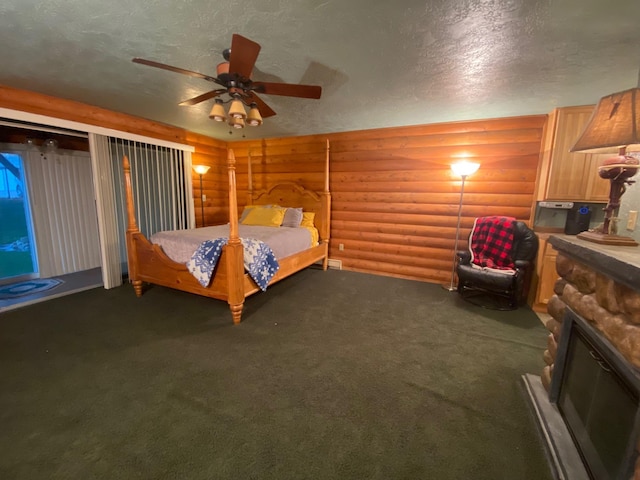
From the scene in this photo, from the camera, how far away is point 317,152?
4.44 m

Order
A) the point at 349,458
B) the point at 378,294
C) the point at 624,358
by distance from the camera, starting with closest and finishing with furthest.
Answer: the point at 624,358 → the point at 349,458 → the point at 378,294

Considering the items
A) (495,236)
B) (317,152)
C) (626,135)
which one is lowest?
(495,236)

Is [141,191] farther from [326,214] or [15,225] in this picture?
[326,214]

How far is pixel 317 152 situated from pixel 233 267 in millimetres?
2723

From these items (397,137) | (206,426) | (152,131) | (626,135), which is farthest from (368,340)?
(152,131)

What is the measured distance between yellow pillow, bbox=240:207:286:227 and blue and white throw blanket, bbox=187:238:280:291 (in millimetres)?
1247

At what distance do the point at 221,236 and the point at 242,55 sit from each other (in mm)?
1974

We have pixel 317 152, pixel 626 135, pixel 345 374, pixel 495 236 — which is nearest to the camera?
pixel 626 135

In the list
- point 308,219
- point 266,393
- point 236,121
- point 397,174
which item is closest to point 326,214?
point 308,219

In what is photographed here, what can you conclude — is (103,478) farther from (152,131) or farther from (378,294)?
(152,131)

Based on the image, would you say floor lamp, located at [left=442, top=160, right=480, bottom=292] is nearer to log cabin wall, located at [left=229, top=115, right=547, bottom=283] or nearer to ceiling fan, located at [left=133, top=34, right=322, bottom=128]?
log cabin wall, located at [left=229, top=115, right=547, bottom=283]

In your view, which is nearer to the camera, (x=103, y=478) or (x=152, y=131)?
(x=103, y=478)

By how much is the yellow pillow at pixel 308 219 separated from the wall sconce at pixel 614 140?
331 cm

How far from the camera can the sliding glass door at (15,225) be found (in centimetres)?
361
